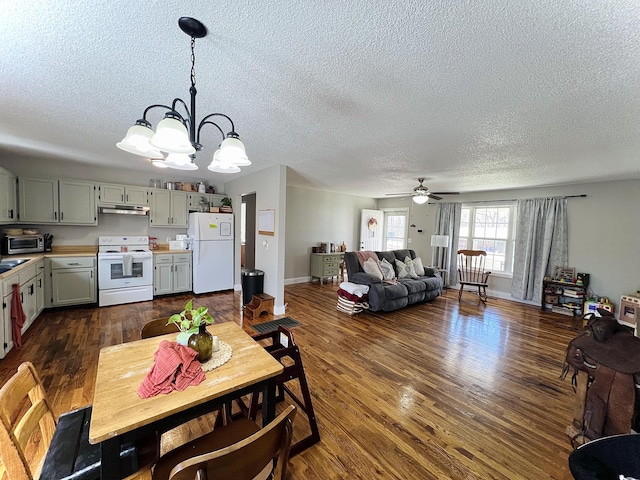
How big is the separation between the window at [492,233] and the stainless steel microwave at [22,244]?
8.05 meters

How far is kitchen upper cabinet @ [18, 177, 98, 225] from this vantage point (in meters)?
3.96

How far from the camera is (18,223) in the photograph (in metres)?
3.96

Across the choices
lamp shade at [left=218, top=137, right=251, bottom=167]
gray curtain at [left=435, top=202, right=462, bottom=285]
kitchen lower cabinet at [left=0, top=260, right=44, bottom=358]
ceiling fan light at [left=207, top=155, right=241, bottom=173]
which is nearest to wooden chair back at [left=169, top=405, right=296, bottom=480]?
lamp shade at [left=218, top=137, right=251, bottom=167]

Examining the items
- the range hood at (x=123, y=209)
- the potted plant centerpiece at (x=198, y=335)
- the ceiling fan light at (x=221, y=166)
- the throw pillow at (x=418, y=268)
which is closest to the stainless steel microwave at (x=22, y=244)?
the range hood at (x=123, y=209)

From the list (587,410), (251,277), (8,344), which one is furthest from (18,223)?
(587,410)

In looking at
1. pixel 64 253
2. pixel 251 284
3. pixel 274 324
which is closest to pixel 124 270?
pixel 64 253

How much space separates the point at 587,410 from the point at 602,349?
16.1 inches

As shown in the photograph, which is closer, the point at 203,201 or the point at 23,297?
the point at 23,297

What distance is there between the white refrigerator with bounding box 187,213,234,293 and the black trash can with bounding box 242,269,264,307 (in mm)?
1183

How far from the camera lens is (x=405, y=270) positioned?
5258mm

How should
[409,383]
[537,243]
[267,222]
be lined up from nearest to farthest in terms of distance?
[409,383], [267,222], [537,243]

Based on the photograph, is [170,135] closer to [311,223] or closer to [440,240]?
[311,223]

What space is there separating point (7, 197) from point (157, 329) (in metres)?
3.72

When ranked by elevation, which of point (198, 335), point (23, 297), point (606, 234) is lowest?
point (23, 297)
